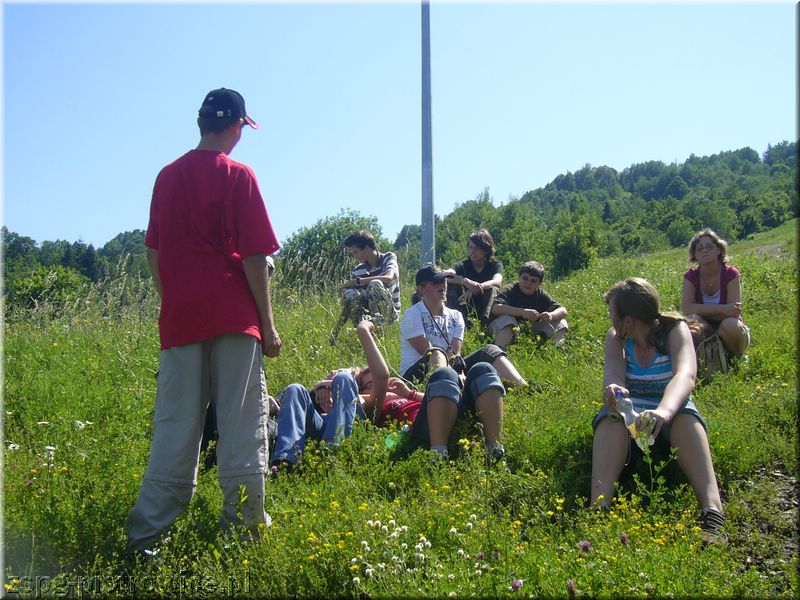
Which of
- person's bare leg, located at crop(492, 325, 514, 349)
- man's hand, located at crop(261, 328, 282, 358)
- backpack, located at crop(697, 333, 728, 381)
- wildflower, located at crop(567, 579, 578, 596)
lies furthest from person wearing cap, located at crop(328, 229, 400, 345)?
wildflower, located at crop(567, 579, 578, 596)

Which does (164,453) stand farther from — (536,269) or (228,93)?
(536,269)

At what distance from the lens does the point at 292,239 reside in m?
21.4

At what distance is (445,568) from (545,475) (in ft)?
4.62

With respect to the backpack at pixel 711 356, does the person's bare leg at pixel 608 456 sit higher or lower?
lower

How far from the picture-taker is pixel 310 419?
5332 millimetres

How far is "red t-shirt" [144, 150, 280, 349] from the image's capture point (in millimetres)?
3760

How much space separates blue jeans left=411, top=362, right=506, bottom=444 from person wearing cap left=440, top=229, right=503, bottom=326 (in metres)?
3.15

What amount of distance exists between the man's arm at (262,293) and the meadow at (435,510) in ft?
2.79

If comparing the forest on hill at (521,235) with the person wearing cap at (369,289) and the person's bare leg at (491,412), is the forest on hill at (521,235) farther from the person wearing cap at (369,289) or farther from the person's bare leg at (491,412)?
the person's bare leg at (491,412)

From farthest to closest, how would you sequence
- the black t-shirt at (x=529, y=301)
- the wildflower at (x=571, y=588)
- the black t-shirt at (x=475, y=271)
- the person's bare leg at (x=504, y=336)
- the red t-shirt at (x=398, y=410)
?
the black t-shirt at (x=475, y=271)
the black t-shirt at (x=529, y=301)
the person's bare leg at (x=504, y=336)
the red t-shirt at (x=398, y=410)
the wildflower at (x=571, y=588)

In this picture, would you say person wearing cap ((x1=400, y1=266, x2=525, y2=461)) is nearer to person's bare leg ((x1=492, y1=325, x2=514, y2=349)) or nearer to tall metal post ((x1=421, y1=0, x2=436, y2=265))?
person's bare leg ((x1=492, y1=325, x2=514, y2=349))

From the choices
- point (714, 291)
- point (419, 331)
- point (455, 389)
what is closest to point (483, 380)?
point (455, 389)

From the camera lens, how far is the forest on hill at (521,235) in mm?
11395

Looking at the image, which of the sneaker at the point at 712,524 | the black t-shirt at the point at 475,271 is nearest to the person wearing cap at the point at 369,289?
the black t-shirt at the point at 475,271
